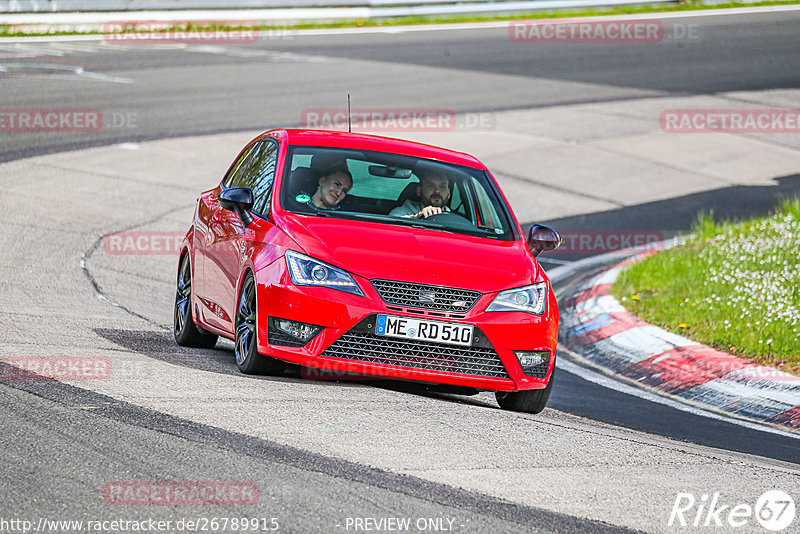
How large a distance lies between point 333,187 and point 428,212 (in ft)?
2.13

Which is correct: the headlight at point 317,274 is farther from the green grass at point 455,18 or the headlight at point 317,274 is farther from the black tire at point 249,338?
the green grass at point 455,18

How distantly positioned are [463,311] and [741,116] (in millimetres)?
17006

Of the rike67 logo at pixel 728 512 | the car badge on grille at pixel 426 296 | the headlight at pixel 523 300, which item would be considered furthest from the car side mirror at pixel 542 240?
the rike67 logo at pixel 728 512

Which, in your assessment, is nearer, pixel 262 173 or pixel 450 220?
pixel 450 220

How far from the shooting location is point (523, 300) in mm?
7230

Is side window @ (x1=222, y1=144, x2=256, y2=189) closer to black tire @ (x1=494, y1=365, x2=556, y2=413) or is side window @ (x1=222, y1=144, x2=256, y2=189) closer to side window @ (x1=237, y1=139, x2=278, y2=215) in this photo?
side window @ (x1=237, y1=139, x2=278, y2=215)

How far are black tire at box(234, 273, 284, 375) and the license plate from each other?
2.39 feet

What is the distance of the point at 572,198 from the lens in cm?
1662

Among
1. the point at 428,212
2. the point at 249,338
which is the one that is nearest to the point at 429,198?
the point at 428,212

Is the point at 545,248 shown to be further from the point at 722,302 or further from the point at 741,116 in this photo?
the point at 741,116

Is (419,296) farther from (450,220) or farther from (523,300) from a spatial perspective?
(450,220)

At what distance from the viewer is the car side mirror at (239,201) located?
779 cm

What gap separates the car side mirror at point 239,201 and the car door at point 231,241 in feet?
0.19

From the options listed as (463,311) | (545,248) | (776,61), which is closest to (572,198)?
(545,248)
